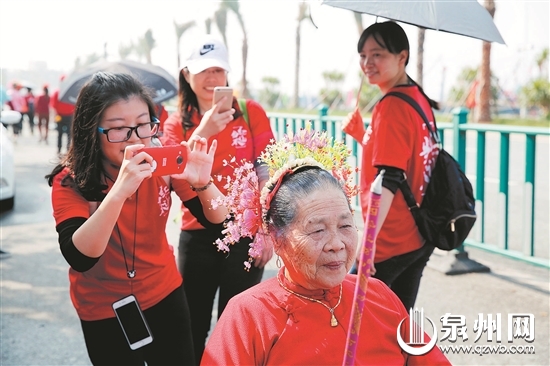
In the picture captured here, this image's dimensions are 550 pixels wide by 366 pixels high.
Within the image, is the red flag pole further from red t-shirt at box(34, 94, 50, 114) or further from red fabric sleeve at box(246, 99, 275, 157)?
red t-shirt at box(34, 94, 50, 114)

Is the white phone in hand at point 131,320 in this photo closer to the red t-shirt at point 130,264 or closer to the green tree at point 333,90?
the red t-shirt at point 130,264

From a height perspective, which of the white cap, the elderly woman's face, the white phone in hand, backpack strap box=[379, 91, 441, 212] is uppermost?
the white cap

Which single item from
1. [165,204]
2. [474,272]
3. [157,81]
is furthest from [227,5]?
[165,204]

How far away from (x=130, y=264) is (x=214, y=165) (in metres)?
0.94

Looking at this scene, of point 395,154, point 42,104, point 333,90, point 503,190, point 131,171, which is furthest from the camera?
point 333,90

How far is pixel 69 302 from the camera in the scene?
204 inches

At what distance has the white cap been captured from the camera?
332 cm

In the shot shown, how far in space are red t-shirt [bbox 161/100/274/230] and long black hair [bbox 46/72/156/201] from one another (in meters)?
0.88

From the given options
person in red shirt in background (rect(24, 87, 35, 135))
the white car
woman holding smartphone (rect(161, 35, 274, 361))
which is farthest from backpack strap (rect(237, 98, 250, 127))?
person in red shirt in background (rect(24, 87, 35, 135))

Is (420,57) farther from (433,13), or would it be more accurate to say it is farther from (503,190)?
(433,13)

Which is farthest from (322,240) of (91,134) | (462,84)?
(462,84)

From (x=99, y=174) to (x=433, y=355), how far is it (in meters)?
1.37

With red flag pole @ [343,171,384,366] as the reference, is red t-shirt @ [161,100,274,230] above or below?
above

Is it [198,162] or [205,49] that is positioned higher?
[205,49]
